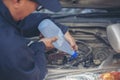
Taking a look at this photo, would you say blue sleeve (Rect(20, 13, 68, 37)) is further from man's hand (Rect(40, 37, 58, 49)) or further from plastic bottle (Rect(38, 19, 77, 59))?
man's hand (Rect(40, 37, 58, 49))

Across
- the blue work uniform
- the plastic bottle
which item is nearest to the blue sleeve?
the plastic bottle

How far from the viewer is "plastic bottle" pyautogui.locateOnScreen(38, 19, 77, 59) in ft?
7.41

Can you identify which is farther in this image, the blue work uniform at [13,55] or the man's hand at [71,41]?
the man's hand at [71,41]

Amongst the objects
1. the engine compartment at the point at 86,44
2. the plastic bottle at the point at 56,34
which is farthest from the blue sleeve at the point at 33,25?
the engine compartment at the point at 86,44

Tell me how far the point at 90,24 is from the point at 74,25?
0.10 metres

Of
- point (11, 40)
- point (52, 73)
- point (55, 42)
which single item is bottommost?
point (52, 73)

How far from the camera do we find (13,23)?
1.89m

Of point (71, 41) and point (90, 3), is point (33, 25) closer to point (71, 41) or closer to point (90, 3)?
point (71, 41)

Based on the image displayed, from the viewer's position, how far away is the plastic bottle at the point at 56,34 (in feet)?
7.41

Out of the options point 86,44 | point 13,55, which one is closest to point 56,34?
point 86,44

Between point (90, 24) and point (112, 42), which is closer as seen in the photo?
point (112, 42)

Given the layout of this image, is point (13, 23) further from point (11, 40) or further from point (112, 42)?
point (112, 42)

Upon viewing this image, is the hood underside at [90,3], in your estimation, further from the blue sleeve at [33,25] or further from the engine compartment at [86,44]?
the blue sleeve at [33,25]

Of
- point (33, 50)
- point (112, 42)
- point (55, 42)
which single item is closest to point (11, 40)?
point (33, 50)
